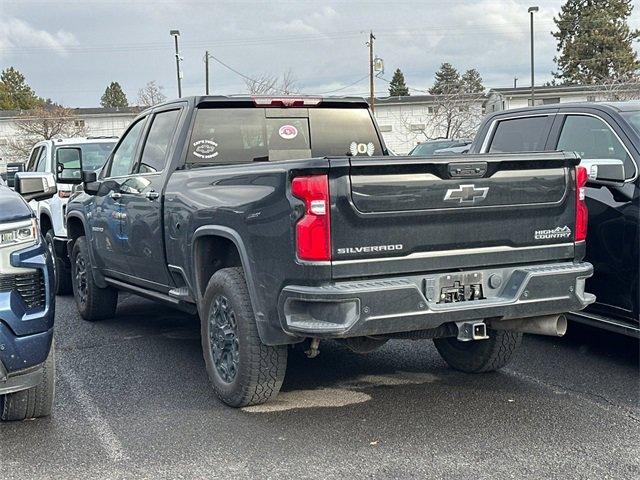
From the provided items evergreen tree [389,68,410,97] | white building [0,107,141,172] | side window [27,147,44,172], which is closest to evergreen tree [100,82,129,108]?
evergreen tree [389,68,410,97]

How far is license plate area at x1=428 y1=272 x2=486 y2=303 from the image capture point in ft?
13.6

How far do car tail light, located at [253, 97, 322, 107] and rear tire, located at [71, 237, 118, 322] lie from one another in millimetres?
2506

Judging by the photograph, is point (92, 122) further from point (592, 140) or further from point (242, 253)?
point (242, 253)

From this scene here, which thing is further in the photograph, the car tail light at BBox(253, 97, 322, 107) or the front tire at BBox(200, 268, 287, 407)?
the car tail light at BBox(253, 97, 322, 107)

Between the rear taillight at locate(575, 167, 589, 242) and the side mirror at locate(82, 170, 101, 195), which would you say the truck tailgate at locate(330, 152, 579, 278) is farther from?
the side mirror at locate(82, 170, 101, 195)

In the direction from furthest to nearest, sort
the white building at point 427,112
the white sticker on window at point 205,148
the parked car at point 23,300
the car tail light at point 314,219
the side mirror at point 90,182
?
the white building at point 427,112 → the side mirror at point 90,182 → the white sticker on window at point 205,148 → the parked car at point 23,300 → the car tail light at point 314,219

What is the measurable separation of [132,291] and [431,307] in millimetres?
3224

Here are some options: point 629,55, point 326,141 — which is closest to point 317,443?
point 326,141

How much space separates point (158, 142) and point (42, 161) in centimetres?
556

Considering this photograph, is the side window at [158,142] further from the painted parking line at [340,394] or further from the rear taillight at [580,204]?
the rear taillight at [580,204]

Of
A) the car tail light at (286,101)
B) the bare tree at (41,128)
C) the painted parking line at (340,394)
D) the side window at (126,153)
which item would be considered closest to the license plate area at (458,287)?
the painted parking line at (340,394)

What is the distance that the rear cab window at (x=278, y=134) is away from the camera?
5660 mm

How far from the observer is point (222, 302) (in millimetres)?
4793

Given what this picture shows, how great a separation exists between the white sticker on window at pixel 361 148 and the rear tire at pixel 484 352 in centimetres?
171
